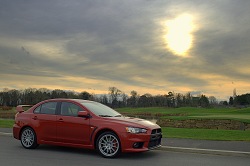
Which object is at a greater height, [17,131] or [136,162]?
[17,131]

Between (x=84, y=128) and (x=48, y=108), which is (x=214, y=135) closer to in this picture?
(x=84, y=128)

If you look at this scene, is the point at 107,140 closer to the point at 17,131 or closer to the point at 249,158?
the point at 17,131

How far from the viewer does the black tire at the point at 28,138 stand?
10398mm

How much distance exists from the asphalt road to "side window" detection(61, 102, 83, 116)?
1.19m

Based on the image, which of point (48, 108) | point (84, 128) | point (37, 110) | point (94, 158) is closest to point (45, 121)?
point (48, 108)

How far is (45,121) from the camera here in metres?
10.2

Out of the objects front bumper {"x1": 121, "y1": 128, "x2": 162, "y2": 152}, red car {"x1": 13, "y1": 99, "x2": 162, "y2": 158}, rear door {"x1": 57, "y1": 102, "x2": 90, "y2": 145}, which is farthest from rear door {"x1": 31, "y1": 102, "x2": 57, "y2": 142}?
front bumper {"x1": 121, "y1": 128, "x2": 162, "y2": 152}

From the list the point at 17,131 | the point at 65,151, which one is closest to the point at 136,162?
the point at 65,151

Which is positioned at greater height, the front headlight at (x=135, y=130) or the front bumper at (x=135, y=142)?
the front headlight at (x=135, y=130)

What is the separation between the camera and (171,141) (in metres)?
12.2

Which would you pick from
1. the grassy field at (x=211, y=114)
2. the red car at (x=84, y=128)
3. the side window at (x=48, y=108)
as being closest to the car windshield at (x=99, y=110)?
the red car at (x=84, y=128)

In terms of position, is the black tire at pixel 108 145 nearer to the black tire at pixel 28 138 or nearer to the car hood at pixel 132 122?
the car hood at pixel 132 122

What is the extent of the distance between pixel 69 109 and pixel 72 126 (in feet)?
2.04

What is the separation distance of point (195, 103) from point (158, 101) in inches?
696
